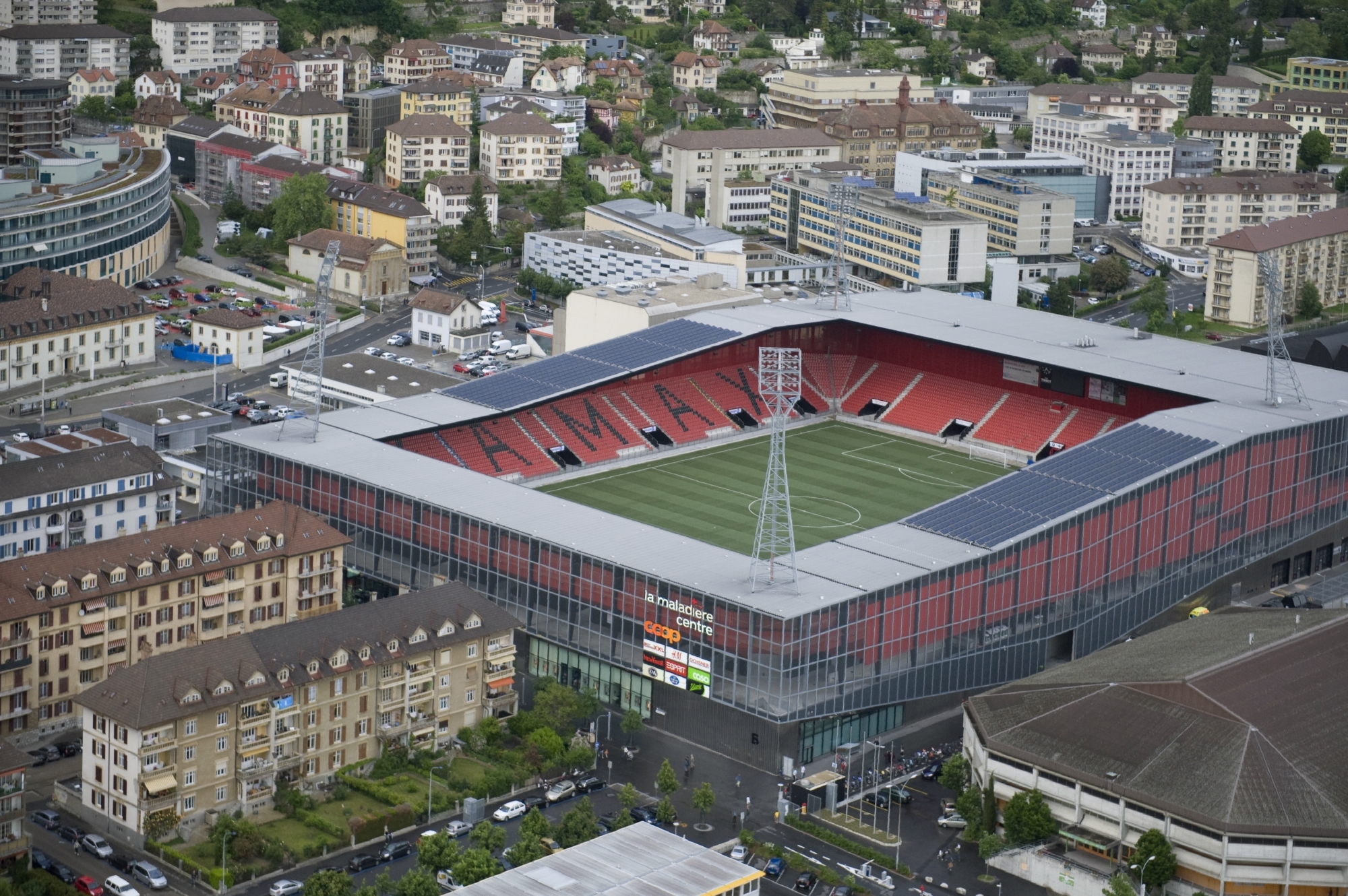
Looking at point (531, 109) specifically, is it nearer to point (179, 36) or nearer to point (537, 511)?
point (179, 36)

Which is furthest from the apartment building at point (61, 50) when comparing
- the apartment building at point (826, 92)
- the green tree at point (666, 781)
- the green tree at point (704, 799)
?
the green tree at point (704, 799)

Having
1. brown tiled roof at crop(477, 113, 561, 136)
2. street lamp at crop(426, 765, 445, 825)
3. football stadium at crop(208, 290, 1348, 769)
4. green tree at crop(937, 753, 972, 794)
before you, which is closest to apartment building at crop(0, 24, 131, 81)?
brown tiled roof at crop(477, 113, 561, 136)

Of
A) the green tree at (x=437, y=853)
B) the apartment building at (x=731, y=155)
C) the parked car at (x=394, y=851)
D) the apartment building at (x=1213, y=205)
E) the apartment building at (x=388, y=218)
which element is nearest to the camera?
the green tree at (x=437, y=853)

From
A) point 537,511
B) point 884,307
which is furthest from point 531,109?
point 537,511

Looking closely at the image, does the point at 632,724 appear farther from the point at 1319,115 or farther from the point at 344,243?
the point at 1319,115

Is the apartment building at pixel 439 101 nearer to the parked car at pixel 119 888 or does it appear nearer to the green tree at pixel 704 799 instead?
the green tree at pixel 704 799

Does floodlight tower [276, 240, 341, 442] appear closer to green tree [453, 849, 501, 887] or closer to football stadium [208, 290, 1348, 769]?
football stadium [208, 290, 1348, 769]

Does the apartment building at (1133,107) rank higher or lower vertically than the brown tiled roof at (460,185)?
higher
